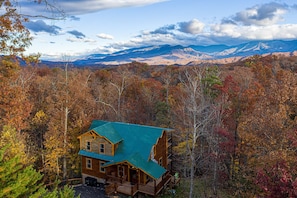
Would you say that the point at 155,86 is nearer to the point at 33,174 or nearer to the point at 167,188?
the point at 167,188

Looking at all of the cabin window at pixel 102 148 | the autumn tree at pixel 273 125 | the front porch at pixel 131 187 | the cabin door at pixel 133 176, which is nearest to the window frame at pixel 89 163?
the cabin window at pixel 102 148

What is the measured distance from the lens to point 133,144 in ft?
70.2

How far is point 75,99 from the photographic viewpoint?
86.9ft

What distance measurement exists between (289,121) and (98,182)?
1570cm

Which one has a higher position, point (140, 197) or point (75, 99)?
point (75, 99)

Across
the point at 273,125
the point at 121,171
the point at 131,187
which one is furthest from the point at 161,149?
the point at 273,125

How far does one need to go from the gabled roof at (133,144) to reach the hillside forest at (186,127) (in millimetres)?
3175

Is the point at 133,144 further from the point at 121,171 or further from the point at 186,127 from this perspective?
the point at 186,127

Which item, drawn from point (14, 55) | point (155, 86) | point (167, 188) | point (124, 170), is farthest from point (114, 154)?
point (155, 86)

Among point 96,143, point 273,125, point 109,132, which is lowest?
point 96,143

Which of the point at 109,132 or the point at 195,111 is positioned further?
the point at 109,132

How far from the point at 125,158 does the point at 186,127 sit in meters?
12.5

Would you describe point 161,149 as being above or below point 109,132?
below

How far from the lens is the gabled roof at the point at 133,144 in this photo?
1980 centimetres
